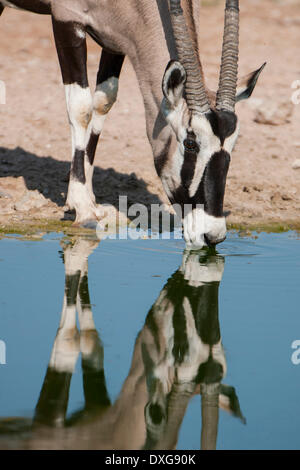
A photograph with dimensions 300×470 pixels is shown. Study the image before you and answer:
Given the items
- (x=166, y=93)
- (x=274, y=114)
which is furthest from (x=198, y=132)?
(x=274, y=114)

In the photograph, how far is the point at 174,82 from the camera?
6.15 meters

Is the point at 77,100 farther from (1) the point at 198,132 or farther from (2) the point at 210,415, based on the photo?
(2) the point at 210,415

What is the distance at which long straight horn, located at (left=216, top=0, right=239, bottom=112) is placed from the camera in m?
6.22

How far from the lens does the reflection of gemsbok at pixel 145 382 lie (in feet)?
9.99

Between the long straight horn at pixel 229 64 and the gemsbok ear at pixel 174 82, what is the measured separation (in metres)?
0.32

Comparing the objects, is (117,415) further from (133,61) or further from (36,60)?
(36,60)

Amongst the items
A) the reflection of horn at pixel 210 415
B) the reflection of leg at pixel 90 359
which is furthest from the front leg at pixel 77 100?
the reflection of horn at pixel 210 415

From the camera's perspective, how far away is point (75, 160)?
7.30 m

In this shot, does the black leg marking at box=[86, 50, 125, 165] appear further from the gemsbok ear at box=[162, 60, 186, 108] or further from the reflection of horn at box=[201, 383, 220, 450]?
the reflection of horn at box=[201, 383, 220, 450]

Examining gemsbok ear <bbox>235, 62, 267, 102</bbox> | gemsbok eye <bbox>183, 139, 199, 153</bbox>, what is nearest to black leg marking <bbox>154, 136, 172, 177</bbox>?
gemsbok eye <bbox>183, 139, 199, 153</bbox>

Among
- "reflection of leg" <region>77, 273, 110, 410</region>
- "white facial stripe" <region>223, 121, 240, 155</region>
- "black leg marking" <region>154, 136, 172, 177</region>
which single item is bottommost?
"reflection of leg" <region>77, 273, 110, 410</region>

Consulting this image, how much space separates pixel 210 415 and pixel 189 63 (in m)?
3.70

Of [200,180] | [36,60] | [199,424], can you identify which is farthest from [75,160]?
[36,60]

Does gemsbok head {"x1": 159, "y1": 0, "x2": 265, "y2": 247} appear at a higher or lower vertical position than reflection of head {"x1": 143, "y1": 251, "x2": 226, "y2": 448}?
higher
